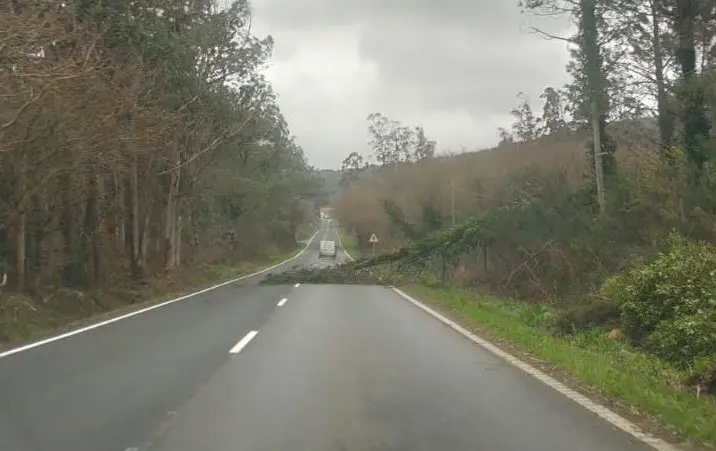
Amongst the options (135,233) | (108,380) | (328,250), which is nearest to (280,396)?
(108,380)

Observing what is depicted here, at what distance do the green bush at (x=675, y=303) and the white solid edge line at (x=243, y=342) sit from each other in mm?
6971

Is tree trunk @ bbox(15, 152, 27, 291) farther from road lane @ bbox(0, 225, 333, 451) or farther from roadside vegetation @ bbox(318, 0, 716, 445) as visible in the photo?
roadside vegetation @ bbox(318, 0, 716, 445)

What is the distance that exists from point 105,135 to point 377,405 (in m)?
15.2

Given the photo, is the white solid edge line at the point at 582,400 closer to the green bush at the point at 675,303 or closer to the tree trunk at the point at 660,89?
the green bush at the point at 675,303

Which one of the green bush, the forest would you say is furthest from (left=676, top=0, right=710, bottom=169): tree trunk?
the green bush

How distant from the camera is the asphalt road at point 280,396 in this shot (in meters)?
7.02

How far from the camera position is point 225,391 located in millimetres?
9367

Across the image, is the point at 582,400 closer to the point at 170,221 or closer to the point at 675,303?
the point at 675,303

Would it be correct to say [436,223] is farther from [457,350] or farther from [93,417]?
[93,417]

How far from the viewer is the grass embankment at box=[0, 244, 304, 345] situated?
1619cm

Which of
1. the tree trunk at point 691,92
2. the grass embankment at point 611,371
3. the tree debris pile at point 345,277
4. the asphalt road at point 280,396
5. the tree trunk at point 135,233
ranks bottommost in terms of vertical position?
the tree debris pile at point 345,277

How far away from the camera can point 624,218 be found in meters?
22.1

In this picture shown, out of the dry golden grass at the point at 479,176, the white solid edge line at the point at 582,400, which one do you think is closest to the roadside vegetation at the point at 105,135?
the white solid edge line at the point at 582,400

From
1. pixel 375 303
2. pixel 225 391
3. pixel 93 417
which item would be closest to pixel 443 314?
pixel 375 303
